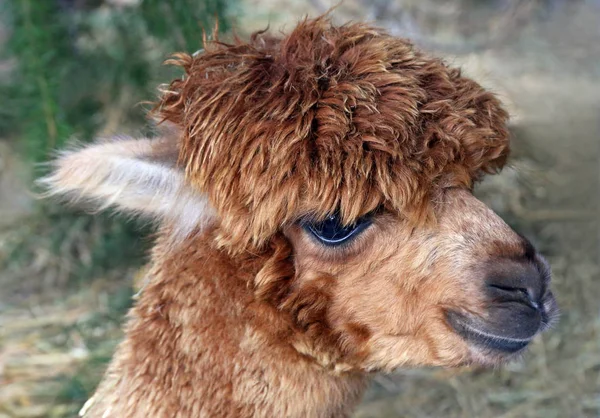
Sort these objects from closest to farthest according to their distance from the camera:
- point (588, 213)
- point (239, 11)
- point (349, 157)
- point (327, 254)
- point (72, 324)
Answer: point (349, 157)
point (327, 254)
point (239, 11)
point (72, 324)
point (588, 213)

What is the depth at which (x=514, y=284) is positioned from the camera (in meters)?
2.01

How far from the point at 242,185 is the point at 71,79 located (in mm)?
3235

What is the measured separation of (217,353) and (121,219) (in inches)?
105

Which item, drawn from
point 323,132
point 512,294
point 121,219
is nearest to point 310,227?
point 323,132

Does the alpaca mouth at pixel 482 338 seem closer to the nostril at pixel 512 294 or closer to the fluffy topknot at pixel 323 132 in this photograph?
the nostril at pixel 512 294

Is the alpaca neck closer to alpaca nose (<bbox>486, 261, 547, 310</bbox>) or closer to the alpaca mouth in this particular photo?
the alpaca mouth

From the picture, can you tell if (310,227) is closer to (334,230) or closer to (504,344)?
(334,230)

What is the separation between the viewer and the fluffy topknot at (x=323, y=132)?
79.6 inches

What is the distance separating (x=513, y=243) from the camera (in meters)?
2.10

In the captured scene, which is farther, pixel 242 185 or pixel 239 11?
pixel 239 11

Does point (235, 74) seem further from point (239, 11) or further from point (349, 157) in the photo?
point (239, 11)

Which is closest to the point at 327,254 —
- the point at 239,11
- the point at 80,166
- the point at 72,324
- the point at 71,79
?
the point at 80,166

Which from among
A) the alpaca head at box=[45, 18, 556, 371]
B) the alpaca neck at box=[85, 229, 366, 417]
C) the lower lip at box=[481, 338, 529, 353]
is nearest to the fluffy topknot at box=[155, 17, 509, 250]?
the alpaca head at box=[45, 18, 556, 371]

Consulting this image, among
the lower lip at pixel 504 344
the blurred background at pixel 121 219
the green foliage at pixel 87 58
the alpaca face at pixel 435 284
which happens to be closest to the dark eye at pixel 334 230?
the alpaca face at pixel 435 284
